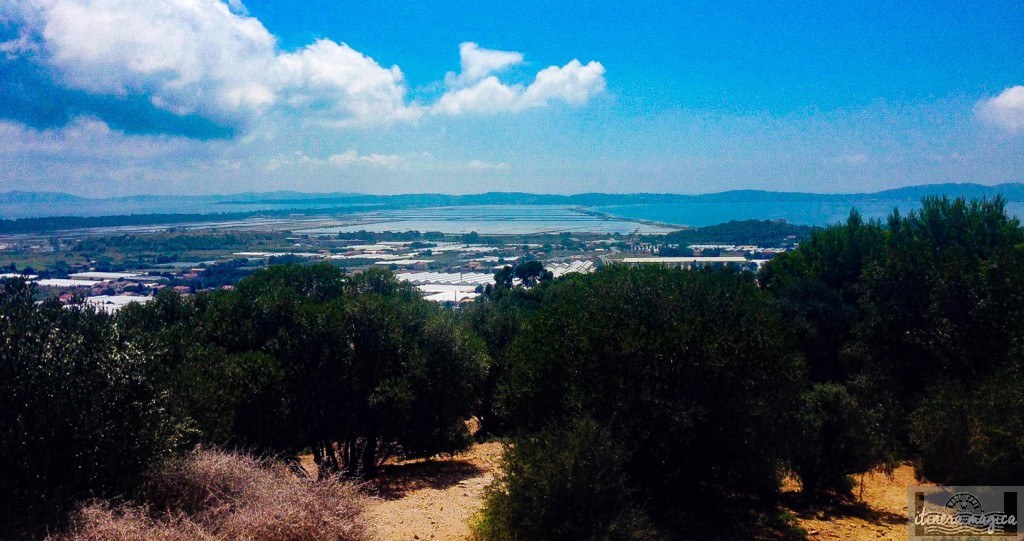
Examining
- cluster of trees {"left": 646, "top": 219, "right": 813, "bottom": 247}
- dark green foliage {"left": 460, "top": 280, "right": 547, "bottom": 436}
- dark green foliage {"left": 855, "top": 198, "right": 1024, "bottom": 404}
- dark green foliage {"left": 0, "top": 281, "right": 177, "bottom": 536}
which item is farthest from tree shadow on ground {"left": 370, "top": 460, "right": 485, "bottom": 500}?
cluster of trees {"left": 646, "top": 219, "right": 813, "bottom": 247}

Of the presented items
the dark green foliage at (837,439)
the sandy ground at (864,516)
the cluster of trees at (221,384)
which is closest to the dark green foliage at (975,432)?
the dark green foliage at (837,439)

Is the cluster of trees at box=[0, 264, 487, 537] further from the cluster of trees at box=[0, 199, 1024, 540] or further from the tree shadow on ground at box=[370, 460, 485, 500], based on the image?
the tree shadow on ground at box=[370, 460, 485, 500]

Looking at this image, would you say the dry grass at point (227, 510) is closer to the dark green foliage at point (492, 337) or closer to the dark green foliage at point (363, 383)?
the dark green foliage at point (363, 383)

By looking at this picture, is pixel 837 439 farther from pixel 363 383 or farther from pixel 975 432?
pixel 363 383

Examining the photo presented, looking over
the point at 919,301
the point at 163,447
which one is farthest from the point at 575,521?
the point at 919,301

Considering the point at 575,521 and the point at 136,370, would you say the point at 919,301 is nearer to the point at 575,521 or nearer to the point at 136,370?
the point at 575,521

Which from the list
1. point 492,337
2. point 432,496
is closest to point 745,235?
point 492,337
